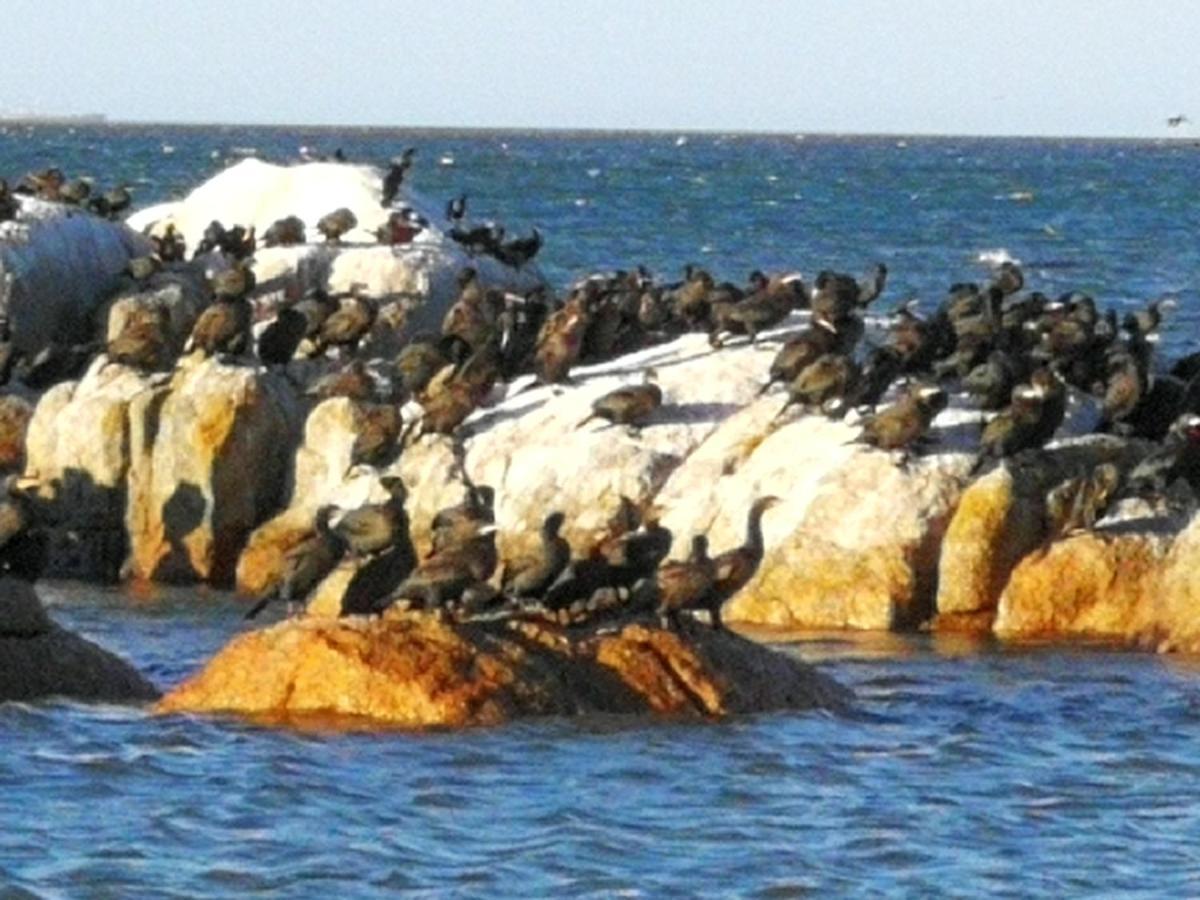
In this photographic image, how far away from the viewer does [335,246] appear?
103 ft

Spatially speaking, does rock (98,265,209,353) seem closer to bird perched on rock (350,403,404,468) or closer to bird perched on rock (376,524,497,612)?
bird perched on rock (350,403,404,468)

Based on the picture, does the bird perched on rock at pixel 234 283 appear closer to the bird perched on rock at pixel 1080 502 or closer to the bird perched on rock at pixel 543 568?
the bird perched on rock at pixel 1080 502

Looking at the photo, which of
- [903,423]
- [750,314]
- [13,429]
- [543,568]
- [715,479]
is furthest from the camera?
[13,429]

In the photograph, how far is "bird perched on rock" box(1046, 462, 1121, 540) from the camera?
2267cm

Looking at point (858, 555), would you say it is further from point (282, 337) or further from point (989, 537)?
point (282, 337)

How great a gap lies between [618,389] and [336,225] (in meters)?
7.16

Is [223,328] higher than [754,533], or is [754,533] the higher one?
[223,328]

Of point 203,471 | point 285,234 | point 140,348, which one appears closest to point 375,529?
point 203,471

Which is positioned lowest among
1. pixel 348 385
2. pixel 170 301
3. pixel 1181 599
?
pixel 1181 599

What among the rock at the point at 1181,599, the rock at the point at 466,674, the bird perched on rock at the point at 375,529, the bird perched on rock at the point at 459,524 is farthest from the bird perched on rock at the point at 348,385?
the rock at the point at 466,674

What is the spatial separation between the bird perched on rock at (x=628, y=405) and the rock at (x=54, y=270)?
723cm

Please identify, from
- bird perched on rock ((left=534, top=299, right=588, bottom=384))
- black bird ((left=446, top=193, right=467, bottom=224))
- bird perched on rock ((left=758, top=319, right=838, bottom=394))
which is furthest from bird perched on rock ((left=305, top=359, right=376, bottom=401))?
black bird ((left=446, top=193, right=467, bottom=224))

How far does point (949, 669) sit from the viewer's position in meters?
21.0

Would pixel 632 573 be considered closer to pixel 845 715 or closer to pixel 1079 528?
pixel 845 715
